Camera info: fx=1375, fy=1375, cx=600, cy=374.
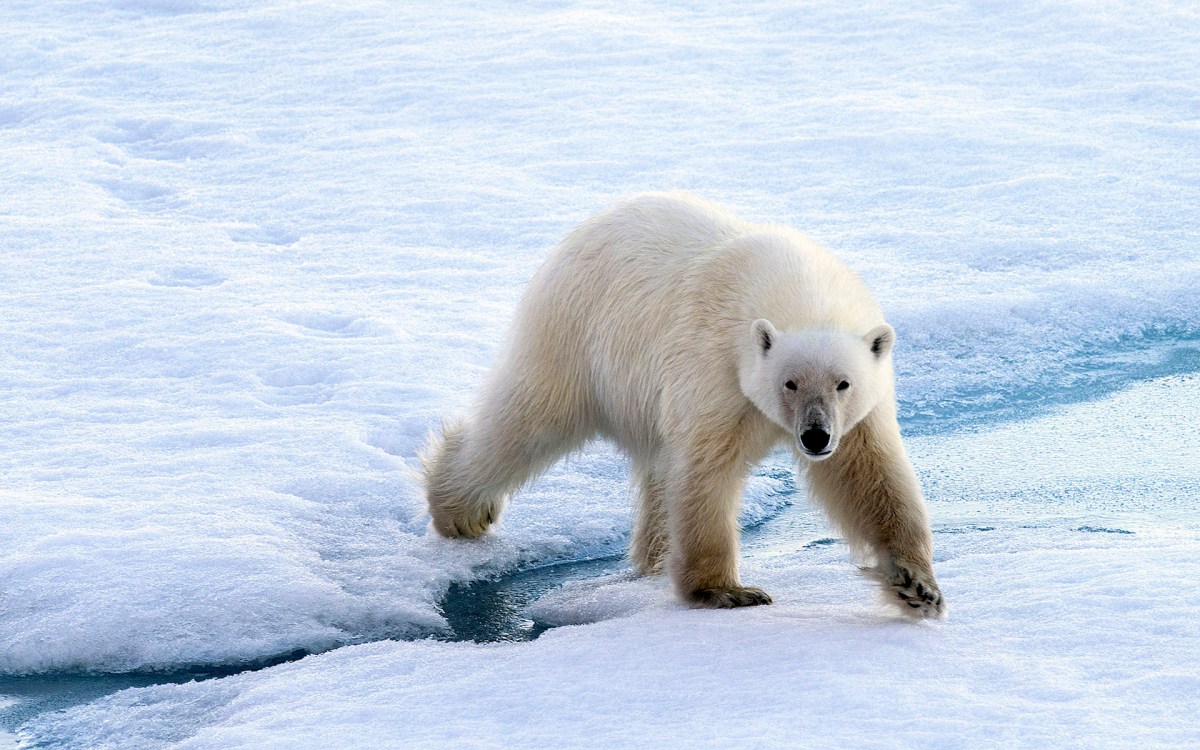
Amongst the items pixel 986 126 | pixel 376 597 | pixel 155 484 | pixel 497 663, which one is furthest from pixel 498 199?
pixel 497 663

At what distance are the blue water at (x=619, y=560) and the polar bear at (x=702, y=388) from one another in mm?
348

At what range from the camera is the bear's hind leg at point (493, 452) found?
433 cm

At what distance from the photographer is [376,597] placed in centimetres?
411

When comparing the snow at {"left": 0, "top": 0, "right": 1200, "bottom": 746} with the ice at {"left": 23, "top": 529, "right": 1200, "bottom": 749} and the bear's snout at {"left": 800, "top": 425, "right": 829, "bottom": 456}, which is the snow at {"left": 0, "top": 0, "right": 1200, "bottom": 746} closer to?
the ice at {"left": 23, "top": 529, "right": 1200, "bottom": 749}

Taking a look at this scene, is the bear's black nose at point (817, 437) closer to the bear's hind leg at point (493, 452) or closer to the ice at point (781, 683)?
the ice at point (781, 683)

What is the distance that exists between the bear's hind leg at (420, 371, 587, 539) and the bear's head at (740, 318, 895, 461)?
89cm

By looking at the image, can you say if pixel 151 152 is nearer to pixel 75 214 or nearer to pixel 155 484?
pixel 75 214

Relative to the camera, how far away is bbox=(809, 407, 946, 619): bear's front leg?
369 cm

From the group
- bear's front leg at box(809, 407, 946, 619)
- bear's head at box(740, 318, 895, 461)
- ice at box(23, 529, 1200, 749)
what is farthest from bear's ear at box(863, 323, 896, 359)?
ice at box(23, 529, 1200, 749)

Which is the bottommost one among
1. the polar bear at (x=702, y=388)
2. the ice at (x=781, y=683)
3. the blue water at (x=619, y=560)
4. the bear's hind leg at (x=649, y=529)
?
the blue water at (x=619, y=560)

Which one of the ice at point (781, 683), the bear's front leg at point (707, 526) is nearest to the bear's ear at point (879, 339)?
the bear's front leg at point (707, 526)

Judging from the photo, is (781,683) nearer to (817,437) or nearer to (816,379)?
(817,437)

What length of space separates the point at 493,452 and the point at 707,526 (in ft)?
3.09

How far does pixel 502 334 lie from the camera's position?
6691 mm
